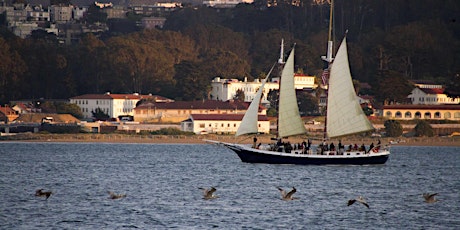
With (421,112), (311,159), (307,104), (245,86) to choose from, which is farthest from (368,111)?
(311,159)

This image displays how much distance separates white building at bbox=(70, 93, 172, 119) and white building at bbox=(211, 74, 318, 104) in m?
12.1

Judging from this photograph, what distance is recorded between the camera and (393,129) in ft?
479

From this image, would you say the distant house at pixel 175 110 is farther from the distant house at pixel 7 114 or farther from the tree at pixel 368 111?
the distant house at pixel 7 114

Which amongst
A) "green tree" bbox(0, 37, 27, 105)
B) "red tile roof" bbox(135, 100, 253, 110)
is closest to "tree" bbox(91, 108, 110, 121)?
"red tile roof" bbox(135, 100, 253, 110)

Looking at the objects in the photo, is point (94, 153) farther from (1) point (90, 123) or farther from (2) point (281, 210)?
(2) point (281, 210)

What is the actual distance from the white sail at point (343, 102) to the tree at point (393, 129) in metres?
59.8

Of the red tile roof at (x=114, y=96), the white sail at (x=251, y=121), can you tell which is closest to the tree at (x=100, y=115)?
the red tile roof at (x=114, y=96)

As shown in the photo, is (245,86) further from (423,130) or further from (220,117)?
(423,130)

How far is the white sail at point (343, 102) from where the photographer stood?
85.8m

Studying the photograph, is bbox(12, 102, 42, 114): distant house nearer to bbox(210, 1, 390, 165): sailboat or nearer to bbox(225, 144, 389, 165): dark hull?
bbox(210, 1, 390, 165): sailboat

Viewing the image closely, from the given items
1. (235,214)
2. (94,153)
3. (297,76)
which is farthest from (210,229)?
(297,76)

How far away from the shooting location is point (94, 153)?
111312 mm

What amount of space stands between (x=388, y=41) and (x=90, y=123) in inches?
2457

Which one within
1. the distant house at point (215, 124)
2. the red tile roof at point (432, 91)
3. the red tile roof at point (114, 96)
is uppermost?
the red tile roof at point (432, 91)
